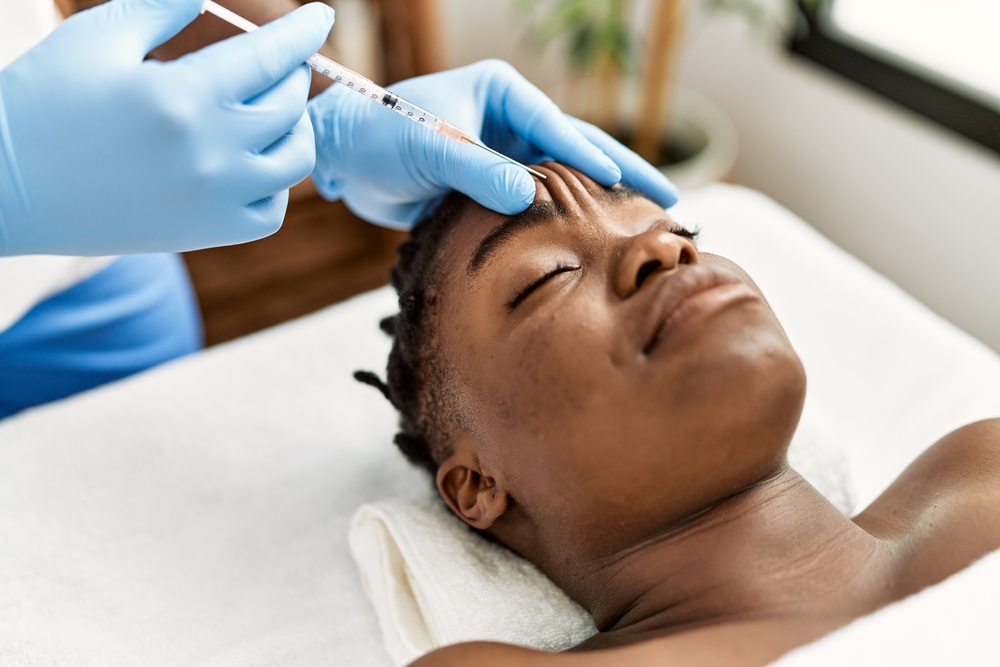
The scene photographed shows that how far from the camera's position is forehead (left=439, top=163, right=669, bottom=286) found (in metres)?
0.94

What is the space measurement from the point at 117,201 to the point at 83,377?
29.1 inches

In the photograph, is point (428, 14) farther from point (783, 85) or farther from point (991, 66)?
point (991, 66)

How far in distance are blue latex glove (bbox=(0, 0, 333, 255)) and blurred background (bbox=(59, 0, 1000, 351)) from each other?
2.36 feet

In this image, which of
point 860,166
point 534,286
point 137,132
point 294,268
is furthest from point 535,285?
point 294,268

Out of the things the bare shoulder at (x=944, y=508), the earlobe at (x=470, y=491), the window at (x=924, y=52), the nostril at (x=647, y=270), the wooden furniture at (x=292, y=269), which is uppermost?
A: the nostril at (x=647, y=270)

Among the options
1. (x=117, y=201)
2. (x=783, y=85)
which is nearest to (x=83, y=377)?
(x=117, y=201)

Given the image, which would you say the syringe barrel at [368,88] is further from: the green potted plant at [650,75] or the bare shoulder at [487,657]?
the green potted plant at [650,75]

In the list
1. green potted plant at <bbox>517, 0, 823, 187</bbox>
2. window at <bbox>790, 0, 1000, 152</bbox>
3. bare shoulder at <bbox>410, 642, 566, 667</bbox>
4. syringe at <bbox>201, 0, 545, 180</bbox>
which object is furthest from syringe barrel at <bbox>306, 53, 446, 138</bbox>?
window at <bbox>790, 0, 1000, 152</bbox>

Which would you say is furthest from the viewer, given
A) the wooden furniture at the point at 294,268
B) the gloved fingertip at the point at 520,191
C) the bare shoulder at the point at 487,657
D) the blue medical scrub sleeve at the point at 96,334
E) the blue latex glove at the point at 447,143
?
the wooden furniture at the point at 294,268

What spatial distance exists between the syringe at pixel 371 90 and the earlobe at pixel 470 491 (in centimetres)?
41

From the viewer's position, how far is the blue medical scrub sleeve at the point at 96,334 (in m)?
1.33

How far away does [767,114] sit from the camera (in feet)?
7.68

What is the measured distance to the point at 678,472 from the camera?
0.83 m

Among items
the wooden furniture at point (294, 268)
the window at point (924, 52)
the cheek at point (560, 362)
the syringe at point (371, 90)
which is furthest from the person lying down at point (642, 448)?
the wooden furniture at point (294, 268)
